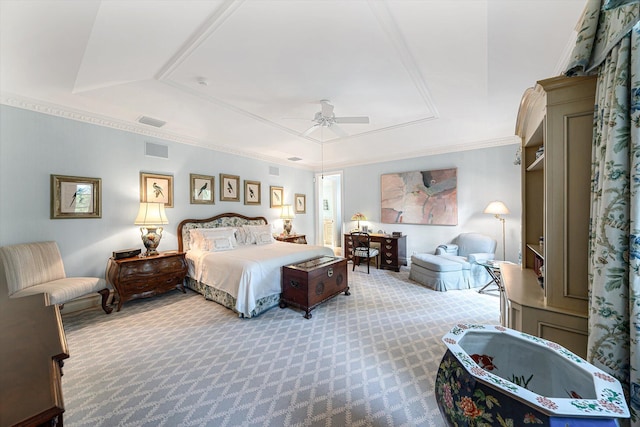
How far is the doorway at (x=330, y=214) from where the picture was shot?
7574 mm

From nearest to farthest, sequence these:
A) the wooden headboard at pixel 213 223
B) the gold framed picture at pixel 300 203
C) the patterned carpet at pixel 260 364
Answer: the patterned carpet at pixel 260 364, the wooden headboard at pixel 213 223, the gold framed picture at pixel 300 203

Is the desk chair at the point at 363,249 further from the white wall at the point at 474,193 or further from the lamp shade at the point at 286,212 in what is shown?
the lamp shade at the point at 286,212

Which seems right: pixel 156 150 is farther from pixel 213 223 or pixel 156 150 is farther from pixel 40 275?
pixel 40 275

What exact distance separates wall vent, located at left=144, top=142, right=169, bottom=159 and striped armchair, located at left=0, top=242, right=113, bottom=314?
1.84 metres

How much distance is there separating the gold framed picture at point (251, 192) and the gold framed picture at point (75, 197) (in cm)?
260

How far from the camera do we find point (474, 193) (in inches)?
196

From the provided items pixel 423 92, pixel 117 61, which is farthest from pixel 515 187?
pixel 117 61

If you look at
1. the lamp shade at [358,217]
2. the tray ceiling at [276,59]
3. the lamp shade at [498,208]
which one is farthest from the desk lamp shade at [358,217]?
the lamp shade at [498,208]

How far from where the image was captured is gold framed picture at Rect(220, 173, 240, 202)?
523cm

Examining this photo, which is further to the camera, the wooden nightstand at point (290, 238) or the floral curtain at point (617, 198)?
the wooden nightstand at point (290, 238)

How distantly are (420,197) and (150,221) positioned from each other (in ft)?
17.4

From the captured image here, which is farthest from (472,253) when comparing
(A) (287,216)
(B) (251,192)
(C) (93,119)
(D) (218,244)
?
(C) (93,119)

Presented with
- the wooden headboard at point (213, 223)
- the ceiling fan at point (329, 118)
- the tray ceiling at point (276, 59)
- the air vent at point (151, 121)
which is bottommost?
the wooden headboard at point (213, 223)

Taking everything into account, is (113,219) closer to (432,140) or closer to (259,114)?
(259,114)
